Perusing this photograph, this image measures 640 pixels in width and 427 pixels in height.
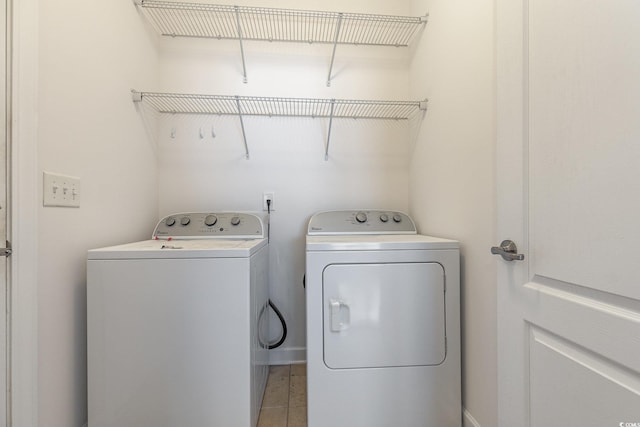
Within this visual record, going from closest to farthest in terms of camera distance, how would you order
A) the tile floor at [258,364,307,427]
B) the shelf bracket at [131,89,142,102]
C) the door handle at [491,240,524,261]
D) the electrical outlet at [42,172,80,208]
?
the door handle at [491,240,524,261]
the electrical outlet at [42,172,80,208]
the tile floor at [258,364,307,427]
the shelf bracket at [131,89,142,102]

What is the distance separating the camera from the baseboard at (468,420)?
1.19m

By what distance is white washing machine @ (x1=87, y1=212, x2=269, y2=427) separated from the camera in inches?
42.9

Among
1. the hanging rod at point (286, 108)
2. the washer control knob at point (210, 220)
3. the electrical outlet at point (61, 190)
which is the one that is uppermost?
the hanging rod at point (286, 108)

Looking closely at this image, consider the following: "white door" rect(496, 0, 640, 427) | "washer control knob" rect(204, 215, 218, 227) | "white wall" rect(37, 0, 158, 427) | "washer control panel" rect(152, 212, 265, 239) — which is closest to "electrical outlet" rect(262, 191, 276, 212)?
"washer control panel" rect(152, 212, 265, 239)

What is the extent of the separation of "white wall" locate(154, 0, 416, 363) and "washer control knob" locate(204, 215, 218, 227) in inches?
8.9

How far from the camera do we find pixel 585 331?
632 millimetres

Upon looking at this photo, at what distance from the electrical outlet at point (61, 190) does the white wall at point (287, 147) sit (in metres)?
0.76

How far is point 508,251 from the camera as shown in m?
0.84

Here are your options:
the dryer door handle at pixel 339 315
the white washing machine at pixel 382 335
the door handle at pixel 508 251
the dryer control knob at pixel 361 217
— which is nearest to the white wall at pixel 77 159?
the white washing machine at pixel 382 335

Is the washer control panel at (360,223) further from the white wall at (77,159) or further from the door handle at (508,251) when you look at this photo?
the white wall at (77,159)

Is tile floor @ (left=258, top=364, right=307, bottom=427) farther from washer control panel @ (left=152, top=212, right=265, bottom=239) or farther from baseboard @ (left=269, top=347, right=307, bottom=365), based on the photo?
washer control panel @ (left=152, top=212, right=265, bottom=239)

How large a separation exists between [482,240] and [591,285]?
21.1 inches

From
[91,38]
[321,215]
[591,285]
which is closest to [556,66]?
[591,285]

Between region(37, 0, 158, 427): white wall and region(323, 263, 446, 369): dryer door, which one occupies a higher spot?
region(37, 0, 158, 427): white wall
